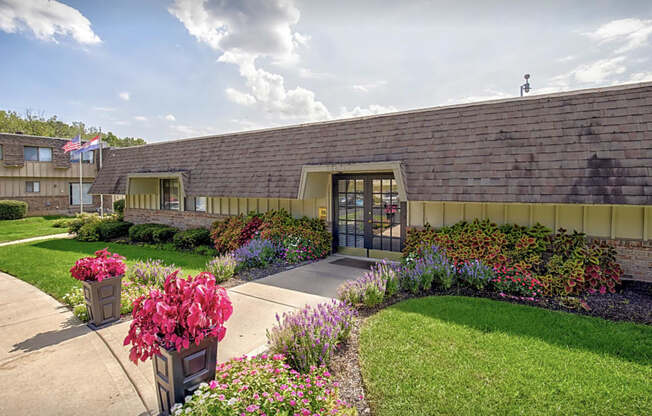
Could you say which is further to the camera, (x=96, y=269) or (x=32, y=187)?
(x=32, y=187)

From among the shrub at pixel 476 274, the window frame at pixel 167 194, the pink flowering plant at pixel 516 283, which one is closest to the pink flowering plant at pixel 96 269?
the shrub at pixel 476 274

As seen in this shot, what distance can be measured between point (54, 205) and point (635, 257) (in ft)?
111

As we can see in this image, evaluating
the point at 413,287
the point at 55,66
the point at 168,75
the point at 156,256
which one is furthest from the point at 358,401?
the point at 168,75

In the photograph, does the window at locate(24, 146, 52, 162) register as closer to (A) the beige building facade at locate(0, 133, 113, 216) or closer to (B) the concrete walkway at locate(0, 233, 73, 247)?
(A) the beige building facade at locate(0, 133, 113, 216)

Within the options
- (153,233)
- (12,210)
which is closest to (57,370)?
(153,233)

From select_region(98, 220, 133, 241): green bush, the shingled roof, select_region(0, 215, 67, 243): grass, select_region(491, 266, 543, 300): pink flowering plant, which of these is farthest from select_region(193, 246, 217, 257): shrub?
select_region(0, 215, 67, 243): grass

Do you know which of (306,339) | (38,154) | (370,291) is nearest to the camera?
(306,339)

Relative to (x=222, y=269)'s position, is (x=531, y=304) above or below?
below

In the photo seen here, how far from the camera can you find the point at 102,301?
5285 mm

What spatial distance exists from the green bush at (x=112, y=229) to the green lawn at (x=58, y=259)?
0.90m

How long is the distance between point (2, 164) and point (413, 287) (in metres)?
29.8

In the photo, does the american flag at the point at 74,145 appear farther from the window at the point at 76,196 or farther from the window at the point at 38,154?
the window at the point at 76,196

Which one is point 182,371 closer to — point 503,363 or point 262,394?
point 262,394

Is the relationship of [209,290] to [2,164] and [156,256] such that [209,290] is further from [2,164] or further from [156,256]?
[2,164]
